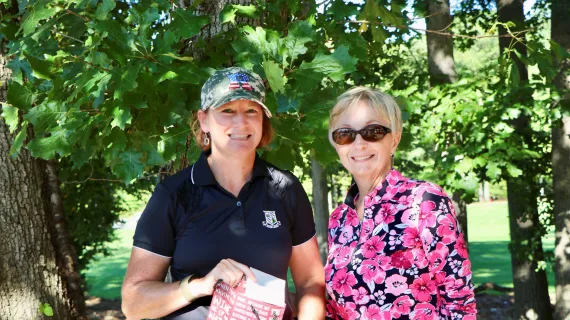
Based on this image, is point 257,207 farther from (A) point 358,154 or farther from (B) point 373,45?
(B) point 373,45

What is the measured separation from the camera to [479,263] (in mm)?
19719

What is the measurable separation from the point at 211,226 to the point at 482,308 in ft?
36.1

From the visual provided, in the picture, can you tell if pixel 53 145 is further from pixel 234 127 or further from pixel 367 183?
pixel 367 183

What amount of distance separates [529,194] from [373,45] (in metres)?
6.32

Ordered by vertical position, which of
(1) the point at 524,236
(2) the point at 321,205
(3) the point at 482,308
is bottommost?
(3) the point at 482,308

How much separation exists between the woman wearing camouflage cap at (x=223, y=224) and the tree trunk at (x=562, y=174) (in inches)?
250

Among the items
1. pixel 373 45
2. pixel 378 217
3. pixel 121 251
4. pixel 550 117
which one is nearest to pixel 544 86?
pixel 550 117

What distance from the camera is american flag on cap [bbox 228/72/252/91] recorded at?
2.44 metres

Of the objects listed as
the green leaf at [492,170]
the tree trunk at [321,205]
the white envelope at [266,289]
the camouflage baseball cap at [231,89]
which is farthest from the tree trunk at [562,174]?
the white envelope at [266,289]

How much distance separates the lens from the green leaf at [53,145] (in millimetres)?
3213

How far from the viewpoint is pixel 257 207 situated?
2457 mm

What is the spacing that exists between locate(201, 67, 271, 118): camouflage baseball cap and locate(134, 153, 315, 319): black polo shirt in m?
0.22

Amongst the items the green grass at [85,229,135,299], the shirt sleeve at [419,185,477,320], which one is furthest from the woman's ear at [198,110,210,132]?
the green grass at [85,229,135,299]

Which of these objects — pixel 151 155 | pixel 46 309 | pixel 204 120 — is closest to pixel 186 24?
pixel 151 155
